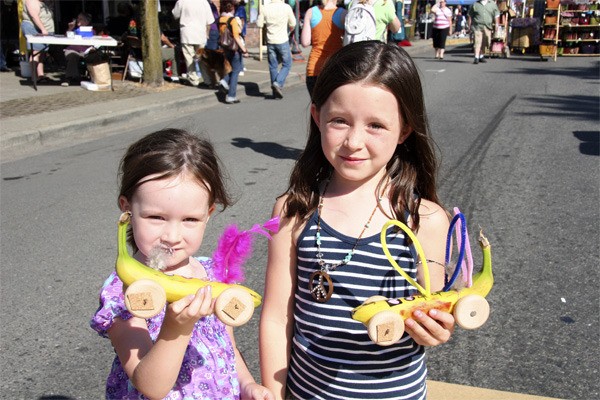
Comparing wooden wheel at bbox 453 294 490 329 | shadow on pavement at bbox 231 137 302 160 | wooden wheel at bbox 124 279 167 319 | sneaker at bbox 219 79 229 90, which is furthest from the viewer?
sneaker at bbox 219 79 229 90

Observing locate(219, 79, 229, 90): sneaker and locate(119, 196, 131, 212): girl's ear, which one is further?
locate(219, 79, 229, 90): sneaker

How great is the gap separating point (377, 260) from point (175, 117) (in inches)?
384

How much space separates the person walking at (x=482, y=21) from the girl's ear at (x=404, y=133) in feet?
64.2

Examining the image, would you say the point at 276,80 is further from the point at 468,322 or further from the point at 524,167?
the point at 468,322

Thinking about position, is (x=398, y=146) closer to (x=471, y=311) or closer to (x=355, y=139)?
(x=355, y=139)

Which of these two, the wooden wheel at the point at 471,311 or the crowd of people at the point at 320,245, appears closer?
the wooden wheel at the point at 471,311

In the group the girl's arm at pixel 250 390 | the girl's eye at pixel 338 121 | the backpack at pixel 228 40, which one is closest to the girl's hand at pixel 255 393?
the girl's arm at pixel 250 390

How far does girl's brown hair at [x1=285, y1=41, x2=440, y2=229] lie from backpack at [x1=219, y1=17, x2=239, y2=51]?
10380mm

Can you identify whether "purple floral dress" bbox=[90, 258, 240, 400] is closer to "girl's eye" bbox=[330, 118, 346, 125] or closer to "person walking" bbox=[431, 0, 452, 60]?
"girl's eye" bbox=[330, 118, 346, 125]

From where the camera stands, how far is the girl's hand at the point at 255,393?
1.91m

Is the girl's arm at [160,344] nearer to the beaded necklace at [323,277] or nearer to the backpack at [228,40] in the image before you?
the beaded necklace at [323,277]

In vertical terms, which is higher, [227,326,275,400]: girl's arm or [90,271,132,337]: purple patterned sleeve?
[90,271,132,337]: purple patterned sleeve

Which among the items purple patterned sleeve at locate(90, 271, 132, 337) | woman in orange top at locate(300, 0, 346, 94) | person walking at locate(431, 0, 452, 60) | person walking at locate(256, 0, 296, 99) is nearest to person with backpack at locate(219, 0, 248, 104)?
person walking at locate(256, 0, 296, 99)

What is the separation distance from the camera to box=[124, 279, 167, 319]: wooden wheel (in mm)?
1451
